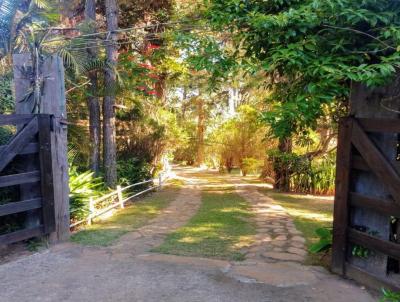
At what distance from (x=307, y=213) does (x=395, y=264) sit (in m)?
4.46

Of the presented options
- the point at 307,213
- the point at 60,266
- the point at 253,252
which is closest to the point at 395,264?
the point at 253,252


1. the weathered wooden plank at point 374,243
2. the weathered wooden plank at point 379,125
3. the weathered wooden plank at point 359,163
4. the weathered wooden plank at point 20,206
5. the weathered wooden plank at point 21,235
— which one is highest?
the weathered wooden plank at point 379,125

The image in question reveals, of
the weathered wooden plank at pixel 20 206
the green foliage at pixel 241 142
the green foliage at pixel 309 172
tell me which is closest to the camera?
the weathered wooden plank at pixel 20 206

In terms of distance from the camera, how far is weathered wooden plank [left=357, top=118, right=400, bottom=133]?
3.74 meters

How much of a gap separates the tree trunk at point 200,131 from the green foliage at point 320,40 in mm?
20838

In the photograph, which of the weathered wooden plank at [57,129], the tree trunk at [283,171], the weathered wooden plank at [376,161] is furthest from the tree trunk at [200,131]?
the weathered wooden plank at [376,161]

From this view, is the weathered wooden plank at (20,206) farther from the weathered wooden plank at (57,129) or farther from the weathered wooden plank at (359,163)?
the weathered wooden plank at (359,163)

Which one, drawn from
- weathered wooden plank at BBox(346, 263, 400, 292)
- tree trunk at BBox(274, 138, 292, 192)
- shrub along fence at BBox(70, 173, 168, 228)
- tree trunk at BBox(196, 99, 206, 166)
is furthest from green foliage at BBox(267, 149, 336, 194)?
tree trunk at BBox(196, 99, 206, 166)

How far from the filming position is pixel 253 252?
17.6 ft

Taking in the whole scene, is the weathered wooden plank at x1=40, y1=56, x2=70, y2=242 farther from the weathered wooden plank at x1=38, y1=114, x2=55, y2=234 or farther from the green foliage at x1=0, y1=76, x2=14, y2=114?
the green foliage at x1=0, y1=76, x2=14, y2=114

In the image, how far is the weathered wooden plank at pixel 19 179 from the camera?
16.2 ft

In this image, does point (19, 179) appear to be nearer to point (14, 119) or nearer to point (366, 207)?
point (14, 119)

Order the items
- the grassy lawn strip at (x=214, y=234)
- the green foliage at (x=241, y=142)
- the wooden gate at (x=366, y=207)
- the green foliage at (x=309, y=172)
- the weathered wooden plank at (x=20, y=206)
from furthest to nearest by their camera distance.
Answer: the green foliage at (x=241, y=142), the green foliage at (x=309, y=172), the grassy lawn strip at (x=214, y=234), the weathered wooden plank at (x=20, y=206), the wooden gate at (x=366, y=207)

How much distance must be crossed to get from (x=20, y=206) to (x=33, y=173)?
1.58 ft
